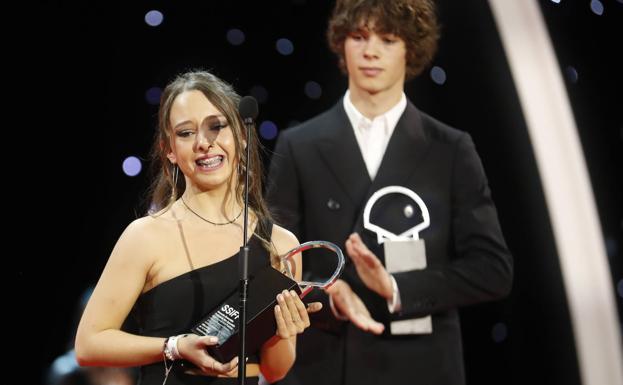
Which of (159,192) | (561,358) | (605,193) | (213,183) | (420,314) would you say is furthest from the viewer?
(605,193)

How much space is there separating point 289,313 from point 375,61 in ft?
4.01

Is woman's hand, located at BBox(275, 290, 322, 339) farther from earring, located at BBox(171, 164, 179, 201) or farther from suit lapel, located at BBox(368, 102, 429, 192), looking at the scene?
suit lapel, located at BBox(368, 102, 429, 192)

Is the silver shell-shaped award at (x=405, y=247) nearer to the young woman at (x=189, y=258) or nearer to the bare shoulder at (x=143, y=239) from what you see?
the young woman at (x=189, y=258)

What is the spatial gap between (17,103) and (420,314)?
156 centimetres

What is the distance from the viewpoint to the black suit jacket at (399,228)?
2543 millimetres

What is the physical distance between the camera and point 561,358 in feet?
9.25

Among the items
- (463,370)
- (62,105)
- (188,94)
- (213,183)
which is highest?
(62,105)

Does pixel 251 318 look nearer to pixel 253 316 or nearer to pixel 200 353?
pixel 253 316

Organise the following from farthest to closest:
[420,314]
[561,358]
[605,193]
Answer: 1. [605,193]
2. [561,358]
3. [420,314]

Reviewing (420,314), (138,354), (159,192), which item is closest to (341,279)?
(420,314)

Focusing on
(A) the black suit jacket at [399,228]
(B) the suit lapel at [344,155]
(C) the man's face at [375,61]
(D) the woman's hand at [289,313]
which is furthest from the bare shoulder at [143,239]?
(C) the man's face at [375,61]

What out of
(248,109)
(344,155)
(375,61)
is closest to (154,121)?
(344,155)

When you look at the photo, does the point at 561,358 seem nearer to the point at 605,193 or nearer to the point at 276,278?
the point at 605,193

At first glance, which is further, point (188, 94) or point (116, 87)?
point (116, 87)
